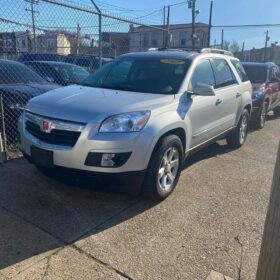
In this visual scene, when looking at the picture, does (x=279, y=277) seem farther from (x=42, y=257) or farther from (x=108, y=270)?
(x=42, y=257)

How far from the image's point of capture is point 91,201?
3.81m

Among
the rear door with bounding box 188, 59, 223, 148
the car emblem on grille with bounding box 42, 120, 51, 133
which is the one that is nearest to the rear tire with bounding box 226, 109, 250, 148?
the rear door with bounding box 188, 59, 223, 148

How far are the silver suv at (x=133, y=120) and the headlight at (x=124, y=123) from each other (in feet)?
0.03

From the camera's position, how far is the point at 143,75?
454cm

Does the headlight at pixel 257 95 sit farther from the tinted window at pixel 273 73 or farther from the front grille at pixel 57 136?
the front grille at pixel 57 136

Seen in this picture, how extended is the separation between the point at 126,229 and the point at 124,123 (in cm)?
107

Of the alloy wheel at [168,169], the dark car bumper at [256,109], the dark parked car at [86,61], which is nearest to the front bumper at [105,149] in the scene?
the alloy wheel at [168,169]

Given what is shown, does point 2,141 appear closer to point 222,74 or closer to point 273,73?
point 222,74

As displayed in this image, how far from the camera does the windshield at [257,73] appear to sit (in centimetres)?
885

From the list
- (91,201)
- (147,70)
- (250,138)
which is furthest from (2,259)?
(250,138)

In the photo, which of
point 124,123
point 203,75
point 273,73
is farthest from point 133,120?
point 273,73

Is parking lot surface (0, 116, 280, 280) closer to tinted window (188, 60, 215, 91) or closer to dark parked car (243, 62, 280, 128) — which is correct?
tinted window (188, 60, 215, 91)

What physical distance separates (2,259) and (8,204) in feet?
3.34

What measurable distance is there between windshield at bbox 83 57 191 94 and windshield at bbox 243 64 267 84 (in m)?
5.00
